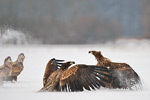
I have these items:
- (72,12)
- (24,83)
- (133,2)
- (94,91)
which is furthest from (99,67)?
(133,2)

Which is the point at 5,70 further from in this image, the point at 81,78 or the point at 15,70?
the point at 81,78

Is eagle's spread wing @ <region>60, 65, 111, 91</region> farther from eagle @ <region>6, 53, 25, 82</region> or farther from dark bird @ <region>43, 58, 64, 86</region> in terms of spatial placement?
eagle @ <region>6, 53, 25, 82</region>

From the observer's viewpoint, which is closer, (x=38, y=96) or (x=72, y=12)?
(x=38, y=96)

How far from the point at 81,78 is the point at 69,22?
31.0 ft

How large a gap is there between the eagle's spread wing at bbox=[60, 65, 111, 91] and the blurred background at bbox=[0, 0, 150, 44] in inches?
297

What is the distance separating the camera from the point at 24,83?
257 inches

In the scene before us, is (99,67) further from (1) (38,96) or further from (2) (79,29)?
(2) (79,29)

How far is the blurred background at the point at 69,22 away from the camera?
1356 cm

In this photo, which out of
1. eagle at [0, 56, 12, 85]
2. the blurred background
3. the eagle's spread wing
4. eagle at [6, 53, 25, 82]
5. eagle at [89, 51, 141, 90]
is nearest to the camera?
the eagle's spread wing

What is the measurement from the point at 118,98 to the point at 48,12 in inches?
395

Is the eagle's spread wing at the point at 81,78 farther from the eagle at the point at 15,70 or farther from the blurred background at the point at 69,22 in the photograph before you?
the blurred background at the point at 69,22

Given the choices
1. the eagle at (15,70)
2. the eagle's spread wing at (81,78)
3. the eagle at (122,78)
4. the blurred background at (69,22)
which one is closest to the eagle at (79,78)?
the eagle's spread wing at (81,78)

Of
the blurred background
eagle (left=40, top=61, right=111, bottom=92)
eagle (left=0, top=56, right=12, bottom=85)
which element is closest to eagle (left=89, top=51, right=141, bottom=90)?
eagle (left=40, top=61, right=111, bottom=92)

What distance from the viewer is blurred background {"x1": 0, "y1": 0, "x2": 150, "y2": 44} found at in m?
13.6
